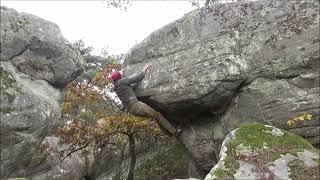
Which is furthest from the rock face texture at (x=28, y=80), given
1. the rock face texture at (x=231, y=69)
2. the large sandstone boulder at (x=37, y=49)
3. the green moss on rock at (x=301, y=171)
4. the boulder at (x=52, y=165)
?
the boulder at (x=52, y=165)

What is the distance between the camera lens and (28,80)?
34.8 feet

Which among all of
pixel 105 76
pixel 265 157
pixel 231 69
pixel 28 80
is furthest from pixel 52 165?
pixel 265 157

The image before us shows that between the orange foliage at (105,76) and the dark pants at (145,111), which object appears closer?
the dark pants at (145,111)

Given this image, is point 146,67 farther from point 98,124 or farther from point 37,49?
point 98,124

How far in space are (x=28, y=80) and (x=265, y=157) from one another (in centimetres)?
601

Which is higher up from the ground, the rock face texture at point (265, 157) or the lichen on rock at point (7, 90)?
the lichen on rock at point (7, 90)

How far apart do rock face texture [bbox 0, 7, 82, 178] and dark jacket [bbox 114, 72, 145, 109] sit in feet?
6.27

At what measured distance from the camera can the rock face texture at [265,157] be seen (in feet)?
27.3

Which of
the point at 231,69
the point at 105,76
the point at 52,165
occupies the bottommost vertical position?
the point at 52,165

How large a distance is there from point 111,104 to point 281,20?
1122 cm

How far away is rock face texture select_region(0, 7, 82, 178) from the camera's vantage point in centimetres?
975

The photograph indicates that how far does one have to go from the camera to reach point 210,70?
1221cm

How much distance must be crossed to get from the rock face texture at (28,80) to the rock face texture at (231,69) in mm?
3008

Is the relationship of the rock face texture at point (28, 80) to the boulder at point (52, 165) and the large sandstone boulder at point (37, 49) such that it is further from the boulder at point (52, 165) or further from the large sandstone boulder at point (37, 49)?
the boulder at point (52, 165)
